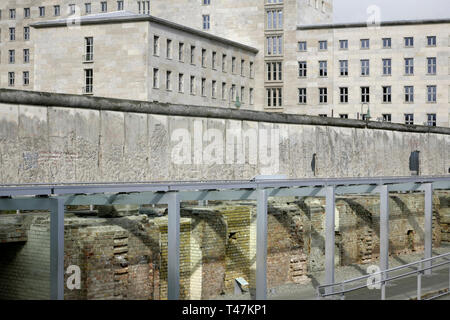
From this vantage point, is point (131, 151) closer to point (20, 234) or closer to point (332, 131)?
point (20, 234)

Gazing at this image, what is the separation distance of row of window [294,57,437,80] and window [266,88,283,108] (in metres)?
1.30

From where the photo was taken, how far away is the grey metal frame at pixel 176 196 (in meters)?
13.5

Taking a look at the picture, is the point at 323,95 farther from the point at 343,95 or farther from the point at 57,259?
the point at 57,259

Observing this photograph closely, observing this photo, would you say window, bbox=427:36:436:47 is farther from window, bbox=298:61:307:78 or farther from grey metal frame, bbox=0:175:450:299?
grey metal frame, bbox=0:175:450:299

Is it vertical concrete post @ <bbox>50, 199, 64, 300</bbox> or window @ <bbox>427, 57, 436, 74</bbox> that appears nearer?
vertical concrete post @ <bbox>50, 199, 64, 300</bbox>

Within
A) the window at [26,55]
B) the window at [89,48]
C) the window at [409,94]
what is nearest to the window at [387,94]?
the window at [409,94]

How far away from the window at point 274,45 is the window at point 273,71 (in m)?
0.99

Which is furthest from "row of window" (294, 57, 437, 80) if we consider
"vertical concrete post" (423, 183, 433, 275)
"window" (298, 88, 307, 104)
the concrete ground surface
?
"vertical concrete post" (423, 183, 433, 275)

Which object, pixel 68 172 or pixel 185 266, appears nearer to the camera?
pixel 185 266

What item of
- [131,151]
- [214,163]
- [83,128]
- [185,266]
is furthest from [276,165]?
[185,266]

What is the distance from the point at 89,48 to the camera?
49.7 meters

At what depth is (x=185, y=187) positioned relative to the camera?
642 inches

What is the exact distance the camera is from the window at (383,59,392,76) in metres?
64.1

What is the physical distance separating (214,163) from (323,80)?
3801 cm
